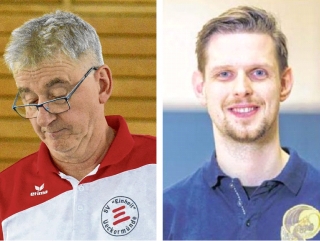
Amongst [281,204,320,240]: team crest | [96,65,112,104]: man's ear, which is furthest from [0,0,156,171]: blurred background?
[281,204,320,240]: team crest

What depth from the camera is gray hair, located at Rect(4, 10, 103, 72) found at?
2.25 meters

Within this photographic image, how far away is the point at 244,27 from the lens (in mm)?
2256

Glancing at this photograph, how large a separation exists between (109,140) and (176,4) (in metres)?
0.61

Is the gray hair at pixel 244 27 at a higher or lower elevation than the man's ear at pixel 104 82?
higher

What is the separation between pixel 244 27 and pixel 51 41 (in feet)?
2.47

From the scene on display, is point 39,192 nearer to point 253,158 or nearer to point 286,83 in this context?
point 253,158

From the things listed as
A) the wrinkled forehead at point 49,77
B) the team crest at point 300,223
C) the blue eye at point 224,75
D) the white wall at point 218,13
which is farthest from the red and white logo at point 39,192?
the team crest at point 300,223

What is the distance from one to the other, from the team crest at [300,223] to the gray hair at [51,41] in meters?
0.95

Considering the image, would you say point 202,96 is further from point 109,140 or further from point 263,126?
point 109,140

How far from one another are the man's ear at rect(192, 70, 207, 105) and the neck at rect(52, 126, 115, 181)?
1.27 ft

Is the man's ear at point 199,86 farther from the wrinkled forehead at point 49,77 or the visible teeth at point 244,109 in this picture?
the wrinkled forehead at point 49,77

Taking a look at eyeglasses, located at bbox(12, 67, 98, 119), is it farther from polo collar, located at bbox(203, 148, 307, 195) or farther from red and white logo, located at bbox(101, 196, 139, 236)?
polo collar, located at bbox(203, 148, 307, 195)

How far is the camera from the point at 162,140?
7.52 ft

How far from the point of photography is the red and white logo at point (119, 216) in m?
2.24
